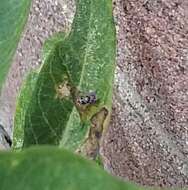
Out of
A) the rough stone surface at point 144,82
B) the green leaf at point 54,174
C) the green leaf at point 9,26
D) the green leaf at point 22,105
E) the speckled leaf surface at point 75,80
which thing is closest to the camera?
the green leaf at point 54,174

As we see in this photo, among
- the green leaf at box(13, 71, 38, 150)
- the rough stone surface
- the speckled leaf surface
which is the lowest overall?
the rough stone surface

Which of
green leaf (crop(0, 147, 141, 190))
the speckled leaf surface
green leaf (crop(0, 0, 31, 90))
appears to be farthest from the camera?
the speckled leaf surface

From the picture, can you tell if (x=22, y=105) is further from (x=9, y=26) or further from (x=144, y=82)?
(x=144, y=82)

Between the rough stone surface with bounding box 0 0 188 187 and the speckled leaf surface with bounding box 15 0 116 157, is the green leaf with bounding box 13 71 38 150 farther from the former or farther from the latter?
the rough stone surface with bounding box 0 0 188 187

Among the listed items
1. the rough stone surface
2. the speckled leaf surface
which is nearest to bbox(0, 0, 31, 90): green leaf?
the speckled leaf surface

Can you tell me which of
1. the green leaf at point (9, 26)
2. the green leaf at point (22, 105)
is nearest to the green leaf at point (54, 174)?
the green leaf at point (9, 26)

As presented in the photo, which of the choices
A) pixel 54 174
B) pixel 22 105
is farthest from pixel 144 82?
pixel 54 174

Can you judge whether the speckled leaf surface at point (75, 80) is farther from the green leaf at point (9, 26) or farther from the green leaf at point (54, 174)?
the green leaf at point (54, 174)
